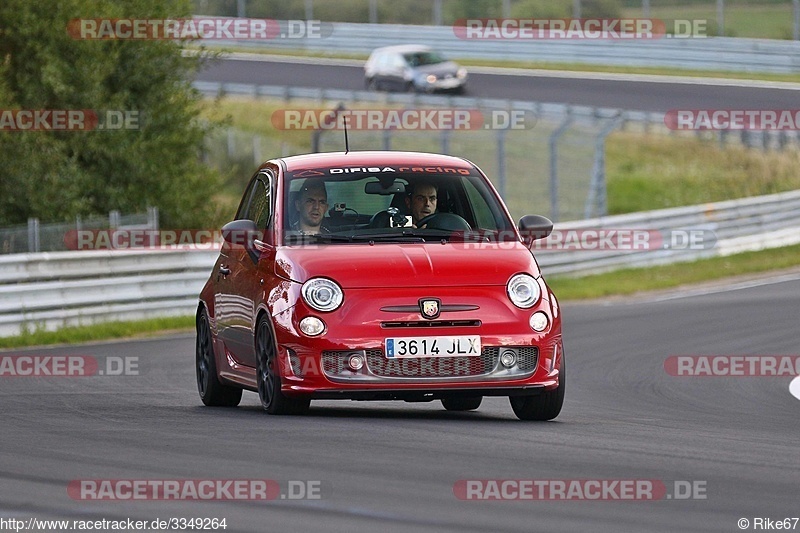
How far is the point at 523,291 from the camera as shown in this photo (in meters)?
9.45

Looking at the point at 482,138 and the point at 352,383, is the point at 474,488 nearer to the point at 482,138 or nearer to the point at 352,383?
the point at 352,383

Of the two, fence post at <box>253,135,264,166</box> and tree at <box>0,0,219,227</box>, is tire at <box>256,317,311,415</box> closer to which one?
tree at <box>0,0,219,227</box>

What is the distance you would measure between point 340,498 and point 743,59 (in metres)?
39.8

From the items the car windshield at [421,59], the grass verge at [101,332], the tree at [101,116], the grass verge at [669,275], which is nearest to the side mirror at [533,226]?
the grass verge at [101,332]

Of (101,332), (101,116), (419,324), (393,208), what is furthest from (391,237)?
(101,116)

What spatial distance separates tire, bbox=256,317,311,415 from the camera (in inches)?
374

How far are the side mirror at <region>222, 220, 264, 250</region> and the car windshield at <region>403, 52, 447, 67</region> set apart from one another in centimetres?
3506

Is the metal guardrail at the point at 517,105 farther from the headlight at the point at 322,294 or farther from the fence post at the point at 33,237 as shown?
the headlight at the point at 322,294

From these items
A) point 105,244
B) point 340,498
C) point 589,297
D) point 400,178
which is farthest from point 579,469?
point 589,297

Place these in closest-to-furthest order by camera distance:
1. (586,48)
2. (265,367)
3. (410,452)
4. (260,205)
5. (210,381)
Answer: (410,452) < (265,367) < (260,205) < (210,381) < (586,48)

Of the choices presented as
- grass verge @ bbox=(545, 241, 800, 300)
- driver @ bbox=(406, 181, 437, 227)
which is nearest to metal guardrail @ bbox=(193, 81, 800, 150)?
grass verge @ bbox=(545, 241, 800, 300)

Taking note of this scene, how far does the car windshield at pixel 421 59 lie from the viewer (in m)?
45.1

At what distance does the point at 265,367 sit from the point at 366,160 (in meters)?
1.56

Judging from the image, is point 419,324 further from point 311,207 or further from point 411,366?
point 311,207
